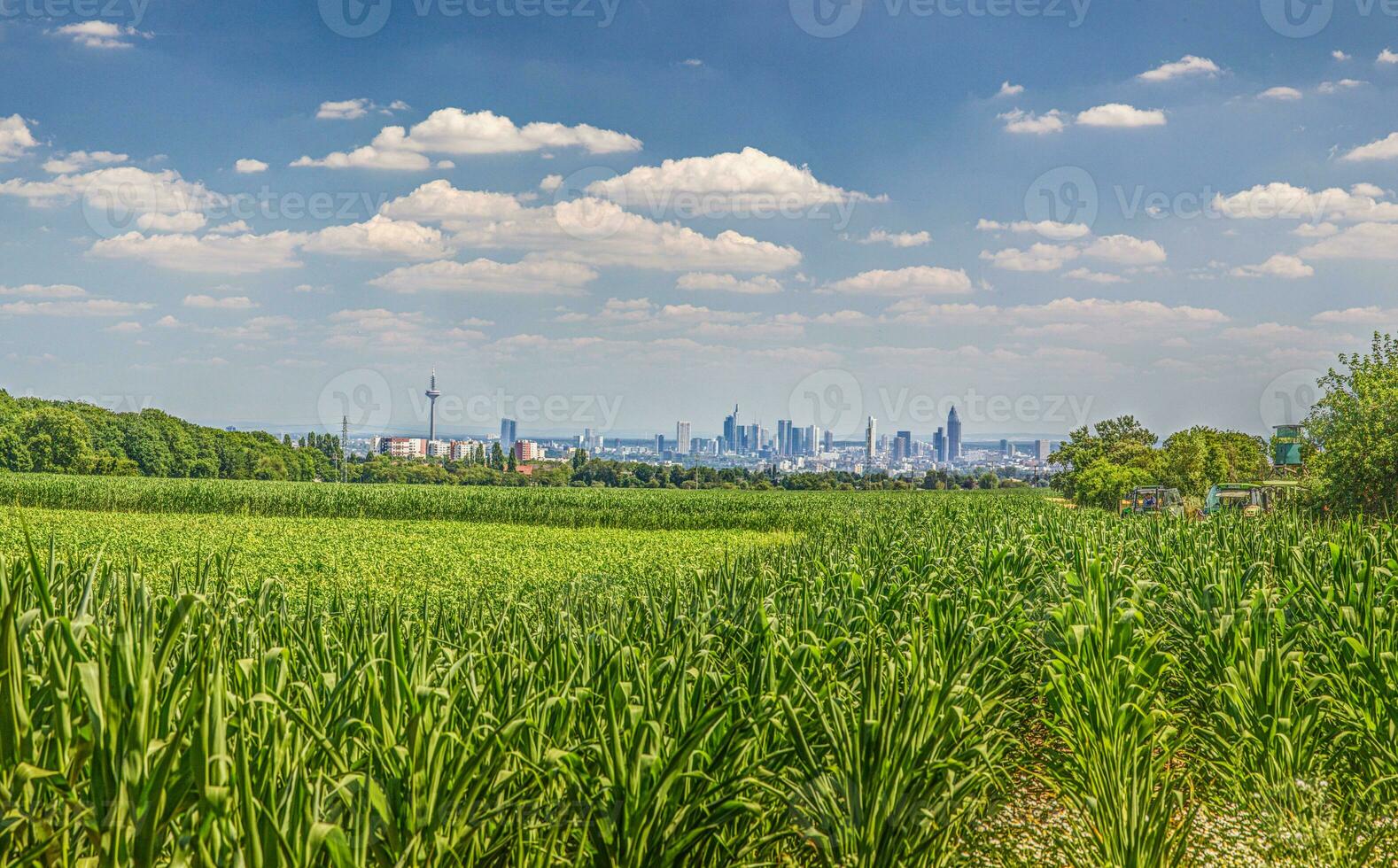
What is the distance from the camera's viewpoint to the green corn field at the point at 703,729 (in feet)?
7.53

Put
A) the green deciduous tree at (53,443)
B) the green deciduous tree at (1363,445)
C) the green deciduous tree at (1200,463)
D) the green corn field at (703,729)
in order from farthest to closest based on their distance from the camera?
1. the green deciduous tree at (53,443)
2. the green deciduous tree at (1200,463)
3. the green deciduous tree at (1363,445)
4. the green corn field at (703,729)

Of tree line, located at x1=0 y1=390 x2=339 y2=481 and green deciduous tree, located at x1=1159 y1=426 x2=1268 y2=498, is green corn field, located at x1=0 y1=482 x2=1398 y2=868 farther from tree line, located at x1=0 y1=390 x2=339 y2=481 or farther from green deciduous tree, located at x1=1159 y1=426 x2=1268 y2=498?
tree line, located at x1=0 y1=390 x2=339 y2=481

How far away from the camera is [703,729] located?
292 centimetres

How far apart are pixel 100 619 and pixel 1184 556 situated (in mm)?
7741

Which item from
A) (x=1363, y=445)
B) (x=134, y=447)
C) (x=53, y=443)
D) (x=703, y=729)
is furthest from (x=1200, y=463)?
(x=134, y=447)

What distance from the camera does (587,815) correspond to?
2795 mm

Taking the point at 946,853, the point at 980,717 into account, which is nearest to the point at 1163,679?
the point at 980,717

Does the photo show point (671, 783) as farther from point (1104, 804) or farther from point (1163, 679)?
point (1163, 679)

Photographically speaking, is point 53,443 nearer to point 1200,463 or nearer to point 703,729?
point 1200,463

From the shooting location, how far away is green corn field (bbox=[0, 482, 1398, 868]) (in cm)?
229

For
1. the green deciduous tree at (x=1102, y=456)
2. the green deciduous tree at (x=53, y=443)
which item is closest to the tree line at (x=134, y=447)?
the green deciduous tree at (x=53, y=443)

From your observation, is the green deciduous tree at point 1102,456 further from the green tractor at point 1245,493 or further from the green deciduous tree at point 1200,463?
the green tractor at point 1245,493

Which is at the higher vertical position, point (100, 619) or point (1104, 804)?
point (100, 619)

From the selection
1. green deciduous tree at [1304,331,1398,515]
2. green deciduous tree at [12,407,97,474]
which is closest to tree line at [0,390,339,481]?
green deciduous tree at [12,407,97,474]
